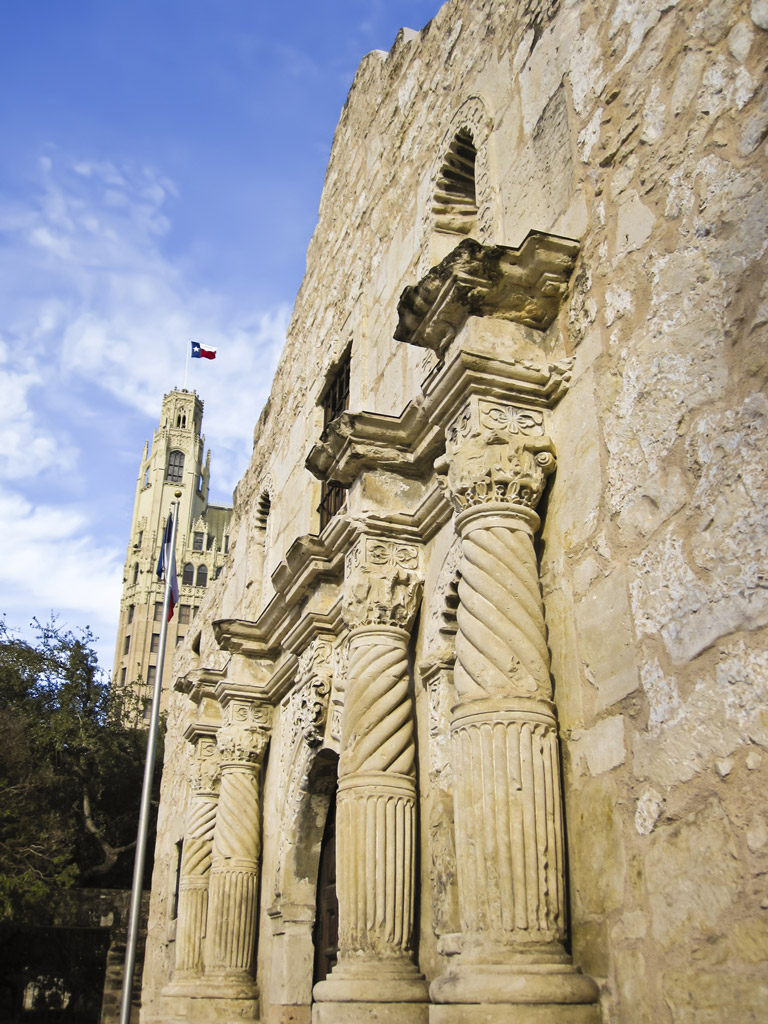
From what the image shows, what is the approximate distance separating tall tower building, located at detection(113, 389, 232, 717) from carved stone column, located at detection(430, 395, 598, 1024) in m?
55.9

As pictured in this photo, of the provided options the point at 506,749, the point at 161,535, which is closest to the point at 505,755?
the point at 506,749

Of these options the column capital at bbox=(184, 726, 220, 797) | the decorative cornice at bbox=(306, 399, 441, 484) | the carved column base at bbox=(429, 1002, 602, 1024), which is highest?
the decorative cornice at bbox=(306, 399, 441, 484)

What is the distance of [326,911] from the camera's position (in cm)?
752

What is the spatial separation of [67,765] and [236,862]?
48.7 ft

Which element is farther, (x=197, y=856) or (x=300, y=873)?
(x=197, y=856)

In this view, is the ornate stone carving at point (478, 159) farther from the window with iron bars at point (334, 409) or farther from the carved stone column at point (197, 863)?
the carved stone column at point (197, 863)

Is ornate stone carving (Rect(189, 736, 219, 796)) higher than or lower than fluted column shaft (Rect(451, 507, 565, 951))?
higher

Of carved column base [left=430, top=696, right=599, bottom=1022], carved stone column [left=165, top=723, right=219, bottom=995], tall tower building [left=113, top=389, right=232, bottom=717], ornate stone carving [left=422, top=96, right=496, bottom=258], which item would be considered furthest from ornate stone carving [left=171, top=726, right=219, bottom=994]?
tall tower building [left=113, top=389, right=232, bottom=717]

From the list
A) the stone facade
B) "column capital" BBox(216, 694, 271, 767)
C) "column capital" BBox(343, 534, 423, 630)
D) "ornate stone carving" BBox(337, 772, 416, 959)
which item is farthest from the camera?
"column capital" BBox(216, 694, 271, 767)

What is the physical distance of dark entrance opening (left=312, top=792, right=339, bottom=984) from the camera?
23.9 ft

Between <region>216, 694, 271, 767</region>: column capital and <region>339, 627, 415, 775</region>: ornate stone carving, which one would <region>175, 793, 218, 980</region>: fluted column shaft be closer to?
<region>216, 694, 271, 767</region>: column capital

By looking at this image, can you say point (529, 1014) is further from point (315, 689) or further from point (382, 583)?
point (315, 689)

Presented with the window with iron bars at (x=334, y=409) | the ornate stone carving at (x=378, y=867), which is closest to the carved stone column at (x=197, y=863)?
the window with iron bars at (x=334, y=409)

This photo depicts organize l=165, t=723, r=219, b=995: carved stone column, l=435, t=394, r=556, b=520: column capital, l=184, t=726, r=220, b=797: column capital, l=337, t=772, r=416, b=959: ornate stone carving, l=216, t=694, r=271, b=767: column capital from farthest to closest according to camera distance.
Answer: l=184, t=726, r=220, b=797: column capital
l=165, t=723, r=219, b=995: carved stone column
l=216, t=694, r=271, b=767: column capital
l=337, t=772, r=416, b=959: ornate stone carving
l=435, t=394, r=556, b=520: column capital
